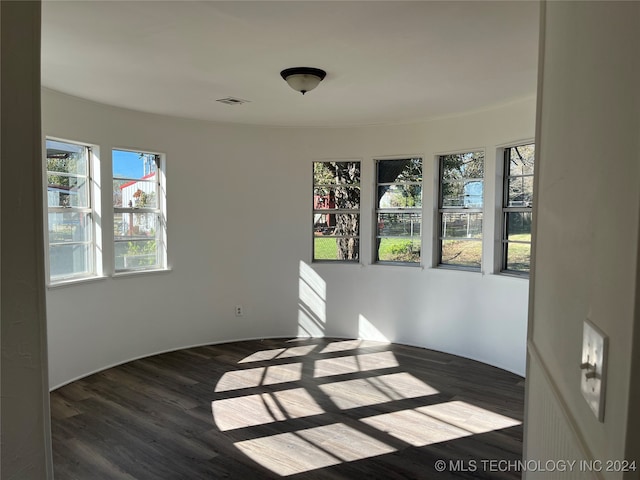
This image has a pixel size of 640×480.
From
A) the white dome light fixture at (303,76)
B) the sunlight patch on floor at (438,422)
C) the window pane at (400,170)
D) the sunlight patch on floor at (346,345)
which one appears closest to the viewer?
the sunlight patch on floor at (438,422)

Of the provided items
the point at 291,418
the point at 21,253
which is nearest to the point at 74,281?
the point at 291,418

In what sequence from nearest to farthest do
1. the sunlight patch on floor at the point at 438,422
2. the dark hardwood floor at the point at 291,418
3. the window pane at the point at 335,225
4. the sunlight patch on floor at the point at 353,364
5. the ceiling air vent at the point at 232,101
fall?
the dark hardwood floor at the point at 291,418 < the sunlight patch on floor at the point at 438,422 < the ceiling air vent at the point at 232,101 < the sunlight patch on floor at the point at 353,364 < the window pane at the point at 335,225

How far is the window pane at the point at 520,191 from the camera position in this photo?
4273 millimetres

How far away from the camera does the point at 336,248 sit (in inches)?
221

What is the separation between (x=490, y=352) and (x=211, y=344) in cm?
314

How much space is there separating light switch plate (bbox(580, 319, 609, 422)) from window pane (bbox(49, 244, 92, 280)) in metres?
4.19

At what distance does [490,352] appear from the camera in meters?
4.56

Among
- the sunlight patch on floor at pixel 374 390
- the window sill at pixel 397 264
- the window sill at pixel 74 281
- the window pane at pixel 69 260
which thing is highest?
the window pane at pixel 69 260

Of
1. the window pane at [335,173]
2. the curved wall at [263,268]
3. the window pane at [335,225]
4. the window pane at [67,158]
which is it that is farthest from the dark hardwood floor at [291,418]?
the window pane at [335,173]

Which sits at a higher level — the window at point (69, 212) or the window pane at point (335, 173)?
the window pane at point (335, 173)

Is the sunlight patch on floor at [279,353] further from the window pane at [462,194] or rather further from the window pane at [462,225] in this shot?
the window pane at [462,194]

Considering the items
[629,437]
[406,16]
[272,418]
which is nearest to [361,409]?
[272,418]

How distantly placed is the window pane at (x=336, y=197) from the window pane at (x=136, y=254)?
1.98 metres

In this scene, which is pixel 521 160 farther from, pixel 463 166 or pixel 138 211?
pixel 138 211
